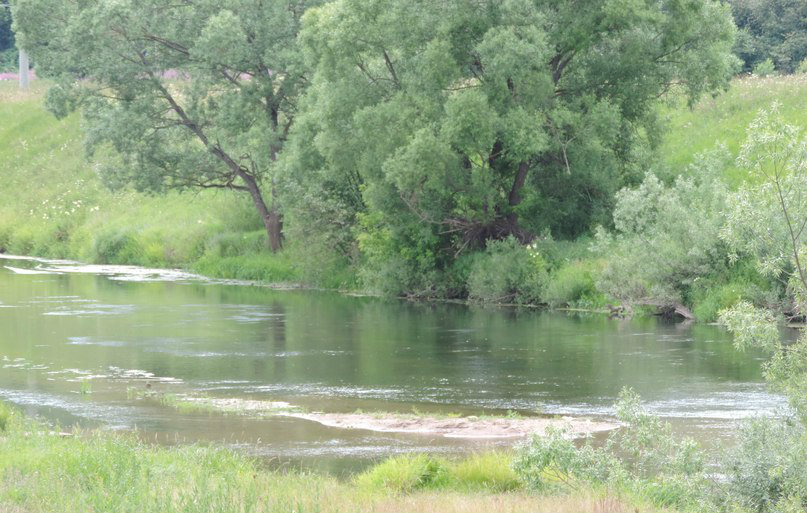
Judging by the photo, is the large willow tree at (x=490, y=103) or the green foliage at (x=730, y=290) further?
the large willow tree at (x=490, y=103)

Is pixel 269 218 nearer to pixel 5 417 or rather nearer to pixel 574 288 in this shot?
pixel 574 288

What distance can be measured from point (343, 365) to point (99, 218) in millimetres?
37311

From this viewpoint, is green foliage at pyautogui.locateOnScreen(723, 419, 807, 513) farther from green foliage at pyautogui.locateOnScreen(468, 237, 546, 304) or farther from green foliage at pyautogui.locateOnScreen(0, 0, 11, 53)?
green foliage at pyautogui.locateOnScreen(0, 0, 11, 53)

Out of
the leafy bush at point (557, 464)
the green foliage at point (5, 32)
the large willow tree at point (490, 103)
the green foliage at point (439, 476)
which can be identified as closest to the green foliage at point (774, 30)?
the large willow tree at point (490, 103)

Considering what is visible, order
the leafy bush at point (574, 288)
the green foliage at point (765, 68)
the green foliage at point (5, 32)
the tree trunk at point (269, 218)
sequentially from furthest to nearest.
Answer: the green foliage at point (5, 32), the green foliage at point (765, 68), the tree trunk at point (269, 218), the leafy bush at point (574, 288)

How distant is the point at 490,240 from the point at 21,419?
20.9 meters

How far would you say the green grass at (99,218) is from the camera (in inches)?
1941

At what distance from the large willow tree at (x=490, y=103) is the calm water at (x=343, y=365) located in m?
3.14

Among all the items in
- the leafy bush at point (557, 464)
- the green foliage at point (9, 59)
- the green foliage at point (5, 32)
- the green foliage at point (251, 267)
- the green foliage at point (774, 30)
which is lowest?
the leafy bush at point (557, 464)

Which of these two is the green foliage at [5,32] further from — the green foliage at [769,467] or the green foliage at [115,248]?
the green foliage at [769,467]

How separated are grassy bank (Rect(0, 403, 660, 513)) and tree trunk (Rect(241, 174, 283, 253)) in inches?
1260

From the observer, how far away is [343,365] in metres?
24.4

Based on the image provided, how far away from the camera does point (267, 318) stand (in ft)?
108

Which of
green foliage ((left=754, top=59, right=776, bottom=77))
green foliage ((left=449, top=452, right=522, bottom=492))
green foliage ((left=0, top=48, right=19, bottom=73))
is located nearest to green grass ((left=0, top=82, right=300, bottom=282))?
green foliage ((left=754, top=59, right=776, bottom=77))
